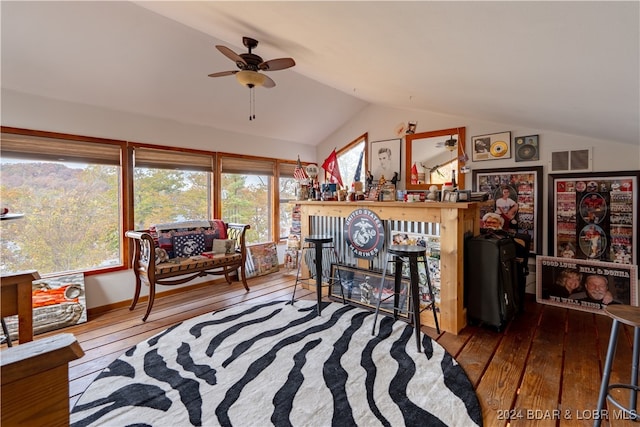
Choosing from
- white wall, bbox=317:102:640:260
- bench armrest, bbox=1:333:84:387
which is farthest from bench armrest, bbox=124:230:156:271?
white wall, bbox=317:102:640:260

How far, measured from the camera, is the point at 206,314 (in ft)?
10.2

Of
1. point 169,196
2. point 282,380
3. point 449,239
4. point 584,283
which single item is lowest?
point 282,380

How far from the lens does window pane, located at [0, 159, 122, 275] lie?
2.81 metres

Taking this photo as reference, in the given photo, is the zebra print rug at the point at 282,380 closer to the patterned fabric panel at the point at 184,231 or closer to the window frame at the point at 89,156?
the patterned fabric panel at the point at 184,231

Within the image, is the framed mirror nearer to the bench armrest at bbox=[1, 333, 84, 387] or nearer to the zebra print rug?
the zebra print rug

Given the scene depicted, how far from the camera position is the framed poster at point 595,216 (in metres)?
2.99

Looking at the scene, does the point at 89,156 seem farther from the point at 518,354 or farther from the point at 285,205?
the point at 518,354

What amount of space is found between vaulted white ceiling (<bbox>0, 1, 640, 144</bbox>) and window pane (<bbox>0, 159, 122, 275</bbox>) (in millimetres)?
785

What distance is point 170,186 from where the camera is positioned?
3.90 m

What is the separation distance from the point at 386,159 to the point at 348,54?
9.13 ft

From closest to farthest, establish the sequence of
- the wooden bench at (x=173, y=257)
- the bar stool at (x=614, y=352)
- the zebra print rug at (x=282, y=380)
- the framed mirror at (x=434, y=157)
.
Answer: the bar stool at (x=614, y=352)
the zebra print rug at (x=282, y=380)
the wooden bench at (x=173, y=257)
the framed mirror at (x=434, y=157)

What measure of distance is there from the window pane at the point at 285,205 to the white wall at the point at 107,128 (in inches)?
42.3

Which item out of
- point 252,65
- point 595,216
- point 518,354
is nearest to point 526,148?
point 595,216

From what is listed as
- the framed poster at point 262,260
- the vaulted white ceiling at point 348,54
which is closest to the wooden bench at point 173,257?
the framed poster at point 262,260
